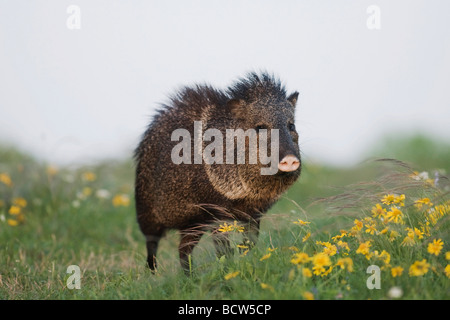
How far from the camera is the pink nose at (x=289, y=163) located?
4051mm

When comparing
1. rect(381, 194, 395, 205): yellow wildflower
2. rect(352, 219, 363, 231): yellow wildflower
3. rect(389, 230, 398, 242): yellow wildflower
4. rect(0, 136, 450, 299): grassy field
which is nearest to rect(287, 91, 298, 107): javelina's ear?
rect(0, 136, 450, 299): grassy field

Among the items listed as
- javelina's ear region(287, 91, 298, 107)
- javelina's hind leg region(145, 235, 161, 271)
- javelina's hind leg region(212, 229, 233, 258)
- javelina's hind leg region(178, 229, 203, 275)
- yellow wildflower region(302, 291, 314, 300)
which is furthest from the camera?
javelina's hind leg region(145, 235, 161, 271)

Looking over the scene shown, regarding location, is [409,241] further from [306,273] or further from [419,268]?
[306,273]

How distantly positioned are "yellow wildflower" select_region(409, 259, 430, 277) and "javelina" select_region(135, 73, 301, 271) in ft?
4.04

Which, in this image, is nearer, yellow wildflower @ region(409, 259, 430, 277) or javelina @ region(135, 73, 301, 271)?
yellow wildflower @ region(409, 259, 430, 277)

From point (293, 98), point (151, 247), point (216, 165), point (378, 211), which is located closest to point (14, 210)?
point (151, 247)

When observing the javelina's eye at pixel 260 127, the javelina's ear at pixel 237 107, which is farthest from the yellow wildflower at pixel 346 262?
the javelina's ear at pixel 237 107

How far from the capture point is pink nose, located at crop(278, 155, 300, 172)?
4051mm

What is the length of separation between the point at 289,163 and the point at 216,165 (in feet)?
2.29

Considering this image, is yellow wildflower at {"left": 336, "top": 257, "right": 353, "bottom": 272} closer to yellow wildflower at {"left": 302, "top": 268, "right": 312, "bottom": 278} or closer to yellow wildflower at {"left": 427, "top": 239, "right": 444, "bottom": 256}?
yellow wildflower at {"left": 302, "top": 268, "right": 312, "bottom": 278}

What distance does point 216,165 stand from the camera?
4.48 m

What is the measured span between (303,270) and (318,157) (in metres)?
7.61
